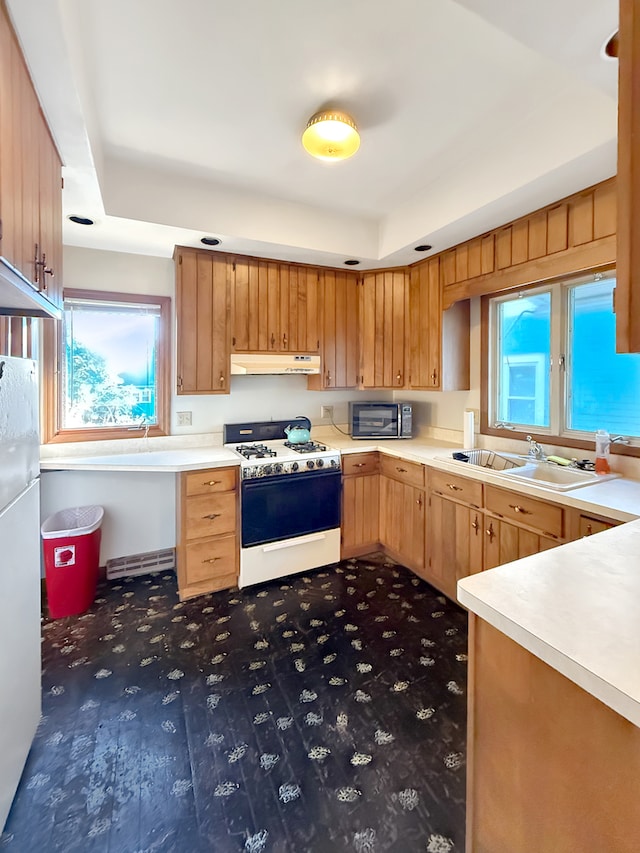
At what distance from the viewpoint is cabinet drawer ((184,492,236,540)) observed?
2553mm

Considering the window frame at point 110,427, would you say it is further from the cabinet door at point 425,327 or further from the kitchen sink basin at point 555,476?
the kitchen sink basin at point 555,476

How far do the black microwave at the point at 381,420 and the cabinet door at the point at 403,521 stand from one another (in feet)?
1.37

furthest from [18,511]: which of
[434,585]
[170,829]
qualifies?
[434,585]

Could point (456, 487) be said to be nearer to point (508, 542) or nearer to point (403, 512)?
point (508, 542)

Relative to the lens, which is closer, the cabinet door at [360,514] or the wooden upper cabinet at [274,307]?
the wooden upper cabinet at [274,307]

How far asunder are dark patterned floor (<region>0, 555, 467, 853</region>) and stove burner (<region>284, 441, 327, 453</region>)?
1.06m

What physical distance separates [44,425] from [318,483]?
1.94m

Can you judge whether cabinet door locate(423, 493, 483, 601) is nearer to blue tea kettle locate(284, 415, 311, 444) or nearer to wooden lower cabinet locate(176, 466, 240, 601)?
blue tea kettle locate(284, 415, 311, 444)

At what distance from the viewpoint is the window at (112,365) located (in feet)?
9.07

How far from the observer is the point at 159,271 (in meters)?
2.95

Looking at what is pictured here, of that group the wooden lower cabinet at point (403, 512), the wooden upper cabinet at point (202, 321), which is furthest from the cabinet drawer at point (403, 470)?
the wooden upper cabinet at point (202, 321)

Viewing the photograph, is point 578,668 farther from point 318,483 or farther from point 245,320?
point 245,320

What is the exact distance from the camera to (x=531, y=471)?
2.39 metres

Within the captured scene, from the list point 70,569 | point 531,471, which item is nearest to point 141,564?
point 70,569
